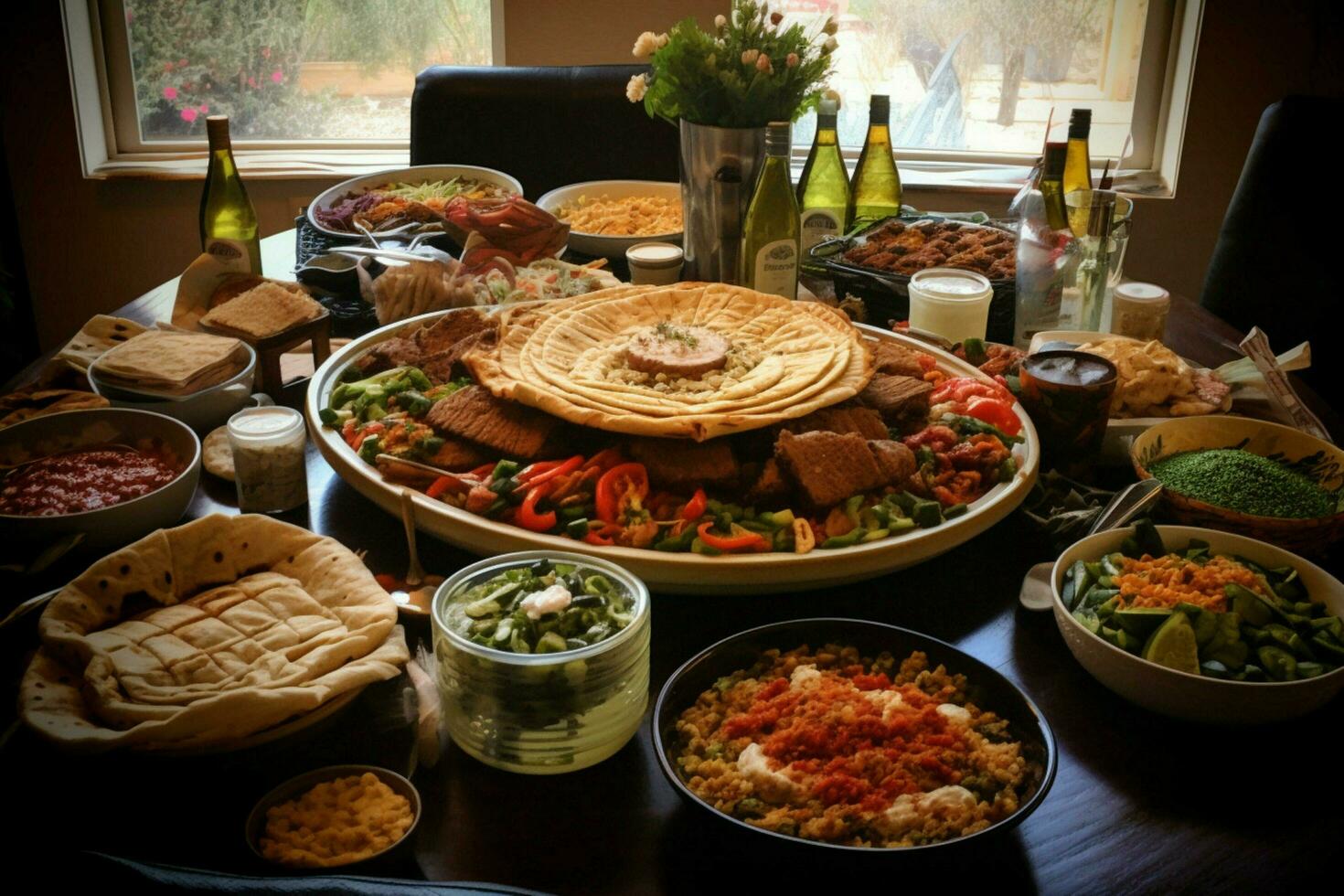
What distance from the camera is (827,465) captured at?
68.5 inches

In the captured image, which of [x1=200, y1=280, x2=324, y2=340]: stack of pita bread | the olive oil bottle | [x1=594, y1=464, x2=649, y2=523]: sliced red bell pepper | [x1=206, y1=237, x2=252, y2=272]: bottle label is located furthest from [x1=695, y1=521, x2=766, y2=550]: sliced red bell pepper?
the olive oil bottle

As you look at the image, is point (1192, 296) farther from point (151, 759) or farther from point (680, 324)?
point (151, 759)

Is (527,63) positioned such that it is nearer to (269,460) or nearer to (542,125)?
(542,125)

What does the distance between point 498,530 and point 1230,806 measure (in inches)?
40.2

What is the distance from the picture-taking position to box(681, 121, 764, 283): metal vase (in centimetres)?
270

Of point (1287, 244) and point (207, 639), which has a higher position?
point (1287, 244)

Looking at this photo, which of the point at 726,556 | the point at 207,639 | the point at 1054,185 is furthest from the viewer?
the point at 1054,185

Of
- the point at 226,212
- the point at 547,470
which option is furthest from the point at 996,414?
the point at 226,212

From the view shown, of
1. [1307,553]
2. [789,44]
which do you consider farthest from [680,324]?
[1307,553]

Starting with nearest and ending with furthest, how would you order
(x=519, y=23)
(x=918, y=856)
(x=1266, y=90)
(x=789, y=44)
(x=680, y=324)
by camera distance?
(x=918, y=856), (x=680, y=324), (x=789, y=44), (x=1266, y=90), (x=519, y=23)

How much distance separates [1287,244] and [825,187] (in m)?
1.38

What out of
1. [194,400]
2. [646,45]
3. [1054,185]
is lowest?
[194,400]

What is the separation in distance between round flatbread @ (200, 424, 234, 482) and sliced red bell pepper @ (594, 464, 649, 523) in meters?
0.70

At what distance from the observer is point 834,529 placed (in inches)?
66.8
